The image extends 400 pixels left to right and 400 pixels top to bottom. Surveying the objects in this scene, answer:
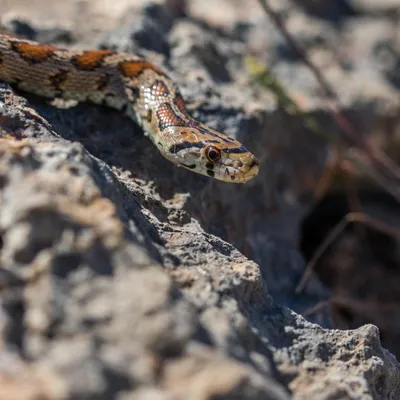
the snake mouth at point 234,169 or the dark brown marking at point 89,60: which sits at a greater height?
the dark brown marking at point 89,60

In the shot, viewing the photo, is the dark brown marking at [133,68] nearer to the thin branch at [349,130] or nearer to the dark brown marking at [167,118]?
the dark brown marking at [167,118]

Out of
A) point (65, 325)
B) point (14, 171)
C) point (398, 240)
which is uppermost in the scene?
point (14, 171)

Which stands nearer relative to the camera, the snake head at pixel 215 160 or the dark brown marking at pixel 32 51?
the snake head at pixel 215 160

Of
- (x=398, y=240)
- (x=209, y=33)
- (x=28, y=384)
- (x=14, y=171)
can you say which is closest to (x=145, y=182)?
(x=14, y=171)

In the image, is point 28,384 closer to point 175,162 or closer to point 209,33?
point 175,162

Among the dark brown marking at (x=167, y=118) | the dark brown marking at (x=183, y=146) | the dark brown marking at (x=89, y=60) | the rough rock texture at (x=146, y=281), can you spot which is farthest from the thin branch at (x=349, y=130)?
the dark brown marking at (x=183, y=146)

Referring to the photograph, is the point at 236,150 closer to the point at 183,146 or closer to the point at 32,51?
the point at 183,146

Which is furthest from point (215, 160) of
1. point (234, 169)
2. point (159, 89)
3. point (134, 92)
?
point (134, 92)

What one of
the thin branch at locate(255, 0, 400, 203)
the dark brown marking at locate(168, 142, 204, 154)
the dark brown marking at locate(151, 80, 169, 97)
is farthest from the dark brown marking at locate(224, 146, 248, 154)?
the thin branch at locate(255, 0, 400, 203)
